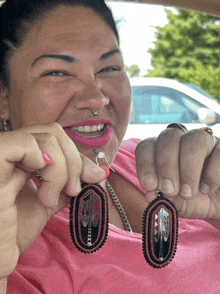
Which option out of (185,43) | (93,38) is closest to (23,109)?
(93,38)

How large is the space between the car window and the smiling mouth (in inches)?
134

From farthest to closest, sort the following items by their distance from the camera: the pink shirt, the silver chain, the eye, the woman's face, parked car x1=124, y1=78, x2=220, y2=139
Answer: parked car x1=124, y1=78, x2=220, y2=139 → the silver chain → the eye → the woman's face → the pink shirt

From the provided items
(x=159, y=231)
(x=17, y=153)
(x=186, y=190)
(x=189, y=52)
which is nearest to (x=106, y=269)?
(x=159, y=231)

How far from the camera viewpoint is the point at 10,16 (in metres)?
1.37

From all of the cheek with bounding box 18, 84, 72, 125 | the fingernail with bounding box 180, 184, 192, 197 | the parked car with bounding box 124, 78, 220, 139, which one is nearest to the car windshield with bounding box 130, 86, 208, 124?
the parked car with bounding box 124, 78, 220, 139

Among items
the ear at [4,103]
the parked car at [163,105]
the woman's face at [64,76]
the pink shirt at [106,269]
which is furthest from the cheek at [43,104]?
the parked car at [163,105]

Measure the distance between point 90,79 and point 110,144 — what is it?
286 mm

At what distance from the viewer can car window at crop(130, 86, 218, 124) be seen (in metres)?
4.85

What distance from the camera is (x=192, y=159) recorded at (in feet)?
3.19

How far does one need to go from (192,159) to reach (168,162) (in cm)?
7

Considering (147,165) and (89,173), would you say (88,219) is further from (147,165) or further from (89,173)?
(147,165)

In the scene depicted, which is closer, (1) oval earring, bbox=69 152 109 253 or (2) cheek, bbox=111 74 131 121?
(1) oval earring, bbox=69 152 109 253

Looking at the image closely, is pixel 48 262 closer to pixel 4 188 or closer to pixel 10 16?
pixel 4 188

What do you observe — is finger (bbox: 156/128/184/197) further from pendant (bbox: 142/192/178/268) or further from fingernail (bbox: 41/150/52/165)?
fingernail (bbox: 41/150/52/165)
